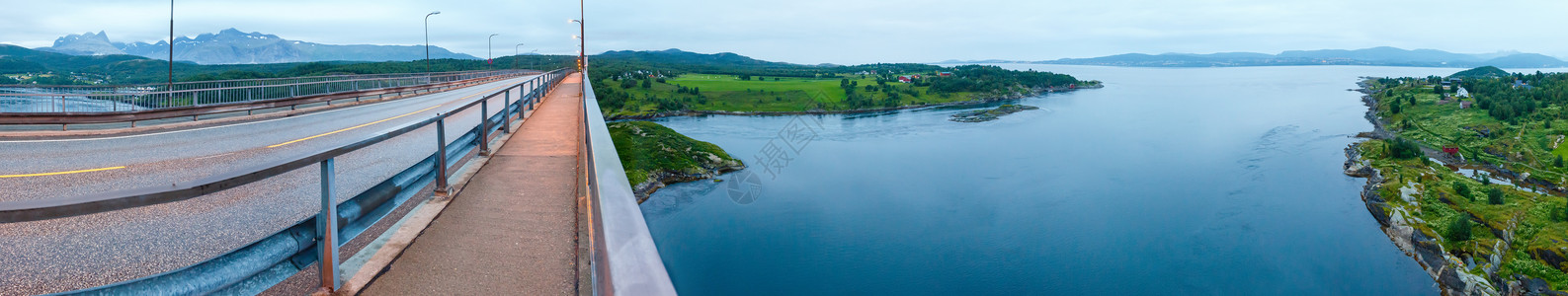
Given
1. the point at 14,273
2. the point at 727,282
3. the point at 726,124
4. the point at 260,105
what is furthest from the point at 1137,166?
the point at 14,273

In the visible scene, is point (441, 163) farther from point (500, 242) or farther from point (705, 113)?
point (705, 113)

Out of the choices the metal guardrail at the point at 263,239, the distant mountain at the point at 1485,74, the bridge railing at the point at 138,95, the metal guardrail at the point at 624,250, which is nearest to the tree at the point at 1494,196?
the metal guardrail at the point at 624,250

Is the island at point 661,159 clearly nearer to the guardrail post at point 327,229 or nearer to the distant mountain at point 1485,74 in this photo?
the guardrail post at point 327,229

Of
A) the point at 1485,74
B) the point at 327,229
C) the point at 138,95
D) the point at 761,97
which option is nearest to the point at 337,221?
the point at 327,229

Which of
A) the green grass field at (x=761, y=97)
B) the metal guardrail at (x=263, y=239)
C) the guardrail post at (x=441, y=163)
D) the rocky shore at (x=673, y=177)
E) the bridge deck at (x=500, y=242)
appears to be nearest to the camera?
the metal guardrail at (x=263, y=239)

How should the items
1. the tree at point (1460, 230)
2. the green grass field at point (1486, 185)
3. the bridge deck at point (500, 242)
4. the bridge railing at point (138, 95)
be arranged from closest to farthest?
1. the bridge deck at point (500, 242)
2. the bridge railing at point (138, 95)
3. the green grass field at point (1486, 185)
4. the tree at point (1460, 230)

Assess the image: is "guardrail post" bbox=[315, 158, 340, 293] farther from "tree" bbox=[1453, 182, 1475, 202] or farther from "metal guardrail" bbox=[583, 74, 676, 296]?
"tree" bbox=[1453, 182, 1475, 202]

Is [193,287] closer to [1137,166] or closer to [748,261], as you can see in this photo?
[748,261]
